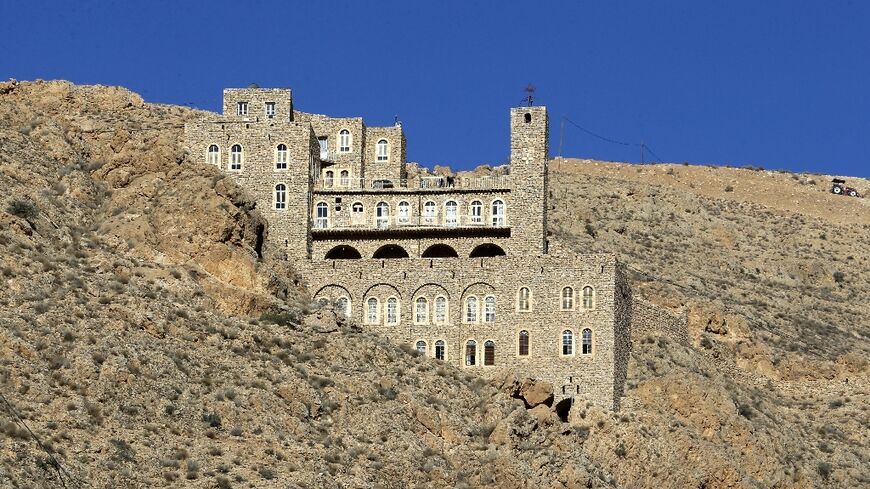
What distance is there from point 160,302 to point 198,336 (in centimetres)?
285

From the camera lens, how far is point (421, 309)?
10600 centimetres

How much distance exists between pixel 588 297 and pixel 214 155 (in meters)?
22.7

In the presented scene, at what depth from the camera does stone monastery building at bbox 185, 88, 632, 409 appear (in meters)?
104

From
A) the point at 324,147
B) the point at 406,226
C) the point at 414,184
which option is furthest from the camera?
the point at 324,147

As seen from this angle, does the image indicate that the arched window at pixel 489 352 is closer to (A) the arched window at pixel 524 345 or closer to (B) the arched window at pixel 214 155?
(A) the arched window at pixel 524 345

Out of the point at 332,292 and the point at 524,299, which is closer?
the point at 524,299

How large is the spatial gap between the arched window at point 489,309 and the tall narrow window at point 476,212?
720 cm

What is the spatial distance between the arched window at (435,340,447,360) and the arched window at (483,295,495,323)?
2606mm

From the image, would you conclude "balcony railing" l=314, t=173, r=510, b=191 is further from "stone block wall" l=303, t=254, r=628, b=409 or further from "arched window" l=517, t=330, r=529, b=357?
"arched window" l=517, t=330, r=529, b=357

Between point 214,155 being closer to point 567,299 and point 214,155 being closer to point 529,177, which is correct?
point 529,177

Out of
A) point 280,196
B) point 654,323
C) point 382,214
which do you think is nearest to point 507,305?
point 654,323

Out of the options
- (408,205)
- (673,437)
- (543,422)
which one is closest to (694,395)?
(673,437)

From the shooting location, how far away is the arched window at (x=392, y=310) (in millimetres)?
105938

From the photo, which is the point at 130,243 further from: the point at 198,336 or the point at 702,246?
the point at 702,246
